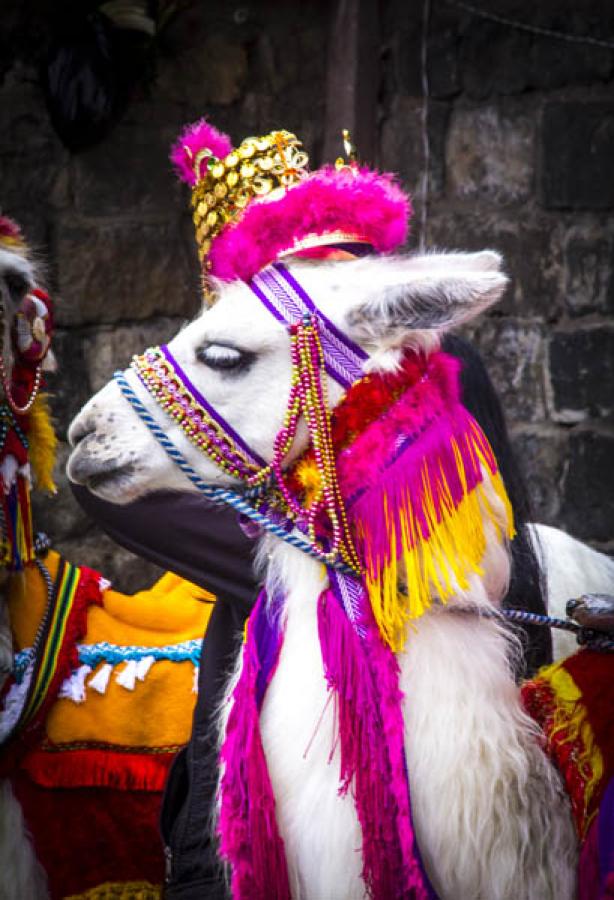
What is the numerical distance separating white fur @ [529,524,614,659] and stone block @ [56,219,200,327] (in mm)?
1787

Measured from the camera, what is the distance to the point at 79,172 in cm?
359

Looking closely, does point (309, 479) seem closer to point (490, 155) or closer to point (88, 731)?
point (88, 731)

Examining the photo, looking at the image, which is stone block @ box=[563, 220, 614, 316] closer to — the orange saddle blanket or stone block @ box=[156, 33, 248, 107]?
stone block @ box=[156, 33, 248, 107]

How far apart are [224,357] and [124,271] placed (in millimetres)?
2104

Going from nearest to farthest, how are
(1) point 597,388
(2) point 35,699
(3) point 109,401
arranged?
(3) point 109,401 < (2) point 35,699 < (1) point 597,388

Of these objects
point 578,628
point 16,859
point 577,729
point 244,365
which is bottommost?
point 16,859

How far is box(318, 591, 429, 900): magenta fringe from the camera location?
5.21ft

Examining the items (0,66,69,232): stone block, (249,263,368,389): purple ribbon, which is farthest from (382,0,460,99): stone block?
(249,263,368,389): purple ribbon

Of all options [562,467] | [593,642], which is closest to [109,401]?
[593,642]

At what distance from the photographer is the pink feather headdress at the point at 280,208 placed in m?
1.76

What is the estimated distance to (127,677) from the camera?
94.8 inches

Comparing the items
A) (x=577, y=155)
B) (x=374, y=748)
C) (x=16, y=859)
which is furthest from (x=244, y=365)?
(x=577, y=155)

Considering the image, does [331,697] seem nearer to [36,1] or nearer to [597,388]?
[597,388]

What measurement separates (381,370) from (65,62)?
2281mm
